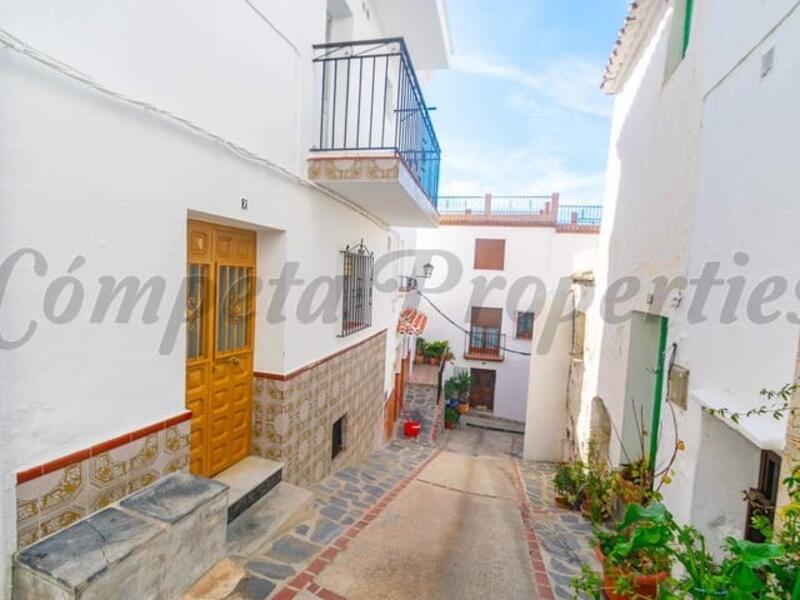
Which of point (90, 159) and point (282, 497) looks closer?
point (90, 159)

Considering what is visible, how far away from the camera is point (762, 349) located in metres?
2.27

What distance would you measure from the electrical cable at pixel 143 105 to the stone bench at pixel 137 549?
8.29ft

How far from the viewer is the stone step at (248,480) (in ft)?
12.0

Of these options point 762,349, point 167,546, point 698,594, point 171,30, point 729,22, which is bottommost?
point 167,546

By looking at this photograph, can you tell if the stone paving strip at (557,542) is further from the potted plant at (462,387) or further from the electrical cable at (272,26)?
the potted plant at (462,387)

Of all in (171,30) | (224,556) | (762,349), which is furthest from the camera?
(224,556)

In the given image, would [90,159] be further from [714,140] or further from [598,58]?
[598,58]

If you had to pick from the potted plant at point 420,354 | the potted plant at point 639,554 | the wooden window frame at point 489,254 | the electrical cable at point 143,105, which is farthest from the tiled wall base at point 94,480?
the wooden window frame at point 489,254

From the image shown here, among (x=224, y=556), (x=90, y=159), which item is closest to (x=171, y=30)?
(x=90, y=159)

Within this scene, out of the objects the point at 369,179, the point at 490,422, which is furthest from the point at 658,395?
the point at 490,422

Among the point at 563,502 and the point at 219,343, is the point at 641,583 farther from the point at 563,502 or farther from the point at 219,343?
the point at 219,343

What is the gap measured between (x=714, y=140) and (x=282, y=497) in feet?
16.4

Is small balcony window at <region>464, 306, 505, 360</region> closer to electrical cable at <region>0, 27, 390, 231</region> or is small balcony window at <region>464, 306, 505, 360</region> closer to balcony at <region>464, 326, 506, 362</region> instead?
balcony at <region>464, 326, 506, 362</region>

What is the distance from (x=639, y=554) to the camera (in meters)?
3.23
